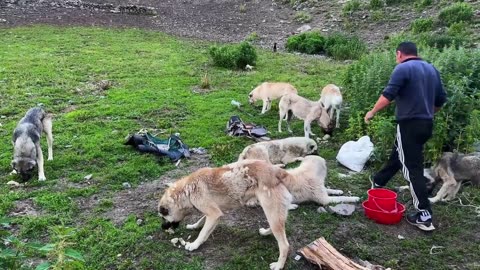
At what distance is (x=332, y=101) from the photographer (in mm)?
9523

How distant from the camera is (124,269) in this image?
5.21 metres

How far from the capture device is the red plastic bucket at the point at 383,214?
6008mm

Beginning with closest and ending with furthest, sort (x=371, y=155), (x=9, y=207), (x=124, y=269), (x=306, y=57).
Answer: (x=124, y=269) → (x=9, y=207) → (x=371, y=155) → (x=306, y=57)

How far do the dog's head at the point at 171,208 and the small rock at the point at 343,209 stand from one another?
198 centimetres

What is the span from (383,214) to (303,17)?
19.5 meters

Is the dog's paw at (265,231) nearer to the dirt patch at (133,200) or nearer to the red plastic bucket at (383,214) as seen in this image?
the red plastic bucket at (383,214)

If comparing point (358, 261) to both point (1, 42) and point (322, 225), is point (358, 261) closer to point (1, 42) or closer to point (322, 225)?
point (322, 225)

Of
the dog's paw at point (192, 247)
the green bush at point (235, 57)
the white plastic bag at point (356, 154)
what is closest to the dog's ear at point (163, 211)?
the dog's paw at point (192, 247)

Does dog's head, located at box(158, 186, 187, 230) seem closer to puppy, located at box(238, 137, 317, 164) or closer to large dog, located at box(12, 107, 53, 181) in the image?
puppy, located at box(238, 137, 317, 164)

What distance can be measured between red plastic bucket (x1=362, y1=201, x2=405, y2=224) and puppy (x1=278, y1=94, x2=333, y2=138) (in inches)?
127

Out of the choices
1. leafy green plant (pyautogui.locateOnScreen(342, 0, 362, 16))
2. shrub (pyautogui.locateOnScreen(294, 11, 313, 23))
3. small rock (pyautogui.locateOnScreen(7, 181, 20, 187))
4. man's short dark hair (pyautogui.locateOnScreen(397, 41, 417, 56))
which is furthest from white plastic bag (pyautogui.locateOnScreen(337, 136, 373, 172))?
shrub (pyautogui.locateOnScreen(294, 11, 313, 23))

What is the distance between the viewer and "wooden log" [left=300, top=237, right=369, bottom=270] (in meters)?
4.96

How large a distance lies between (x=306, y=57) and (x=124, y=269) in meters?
13.9

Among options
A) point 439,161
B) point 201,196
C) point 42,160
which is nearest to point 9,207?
point 42,160
